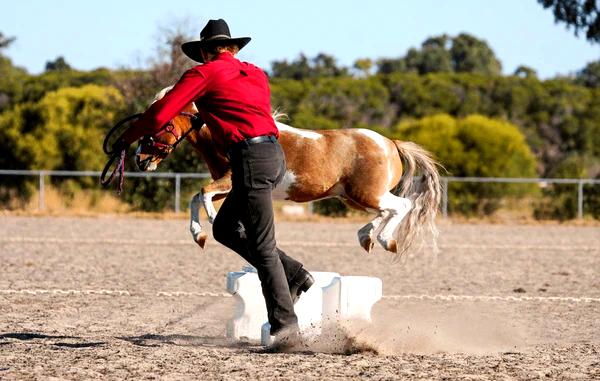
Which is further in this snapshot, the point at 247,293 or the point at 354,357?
the point at 247,293

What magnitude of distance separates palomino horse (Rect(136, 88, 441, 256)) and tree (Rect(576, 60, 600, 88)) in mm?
66861

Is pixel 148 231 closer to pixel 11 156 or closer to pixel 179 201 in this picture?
pixel 179 201

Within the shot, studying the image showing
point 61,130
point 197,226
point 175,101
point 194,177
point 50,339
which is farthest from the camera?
point 61,130

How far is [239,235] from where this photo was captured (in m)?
7.51

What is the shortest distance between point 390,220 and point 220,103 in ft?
8.13

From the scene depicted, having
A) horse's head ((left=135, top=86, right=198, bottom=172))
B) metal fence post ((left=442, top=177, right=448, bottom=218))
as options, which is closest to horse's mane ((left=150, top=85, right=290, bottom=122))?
horse's head ((left=135, top=86, right=198, bottom=172))

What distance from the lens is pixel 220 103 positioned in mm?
7258

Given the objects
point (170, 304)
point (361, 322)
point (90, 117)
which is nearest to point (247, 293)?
point (361, 322)

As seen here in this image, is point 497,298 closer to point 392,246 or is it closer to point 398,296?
point 398,296

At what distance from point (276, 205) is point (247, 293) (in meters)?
23.9

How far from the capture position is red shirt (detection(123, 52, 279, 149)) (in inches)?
283

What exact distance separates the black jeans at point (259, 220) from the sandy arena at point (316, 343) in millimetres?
413

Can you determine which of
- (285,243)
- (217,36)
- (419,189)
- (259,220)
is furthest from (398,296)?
(285,243)

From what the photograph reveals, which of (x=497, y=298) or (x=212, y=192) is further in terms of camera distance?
(x=497, y=298)
